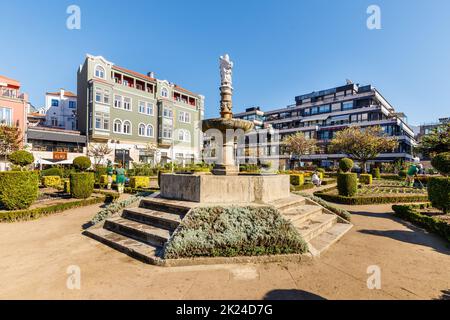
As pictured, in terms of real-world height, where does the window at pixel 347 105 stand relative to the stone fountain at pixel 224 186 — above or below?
above

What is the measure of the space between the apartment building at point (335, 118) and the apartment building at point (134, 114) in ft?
99.7

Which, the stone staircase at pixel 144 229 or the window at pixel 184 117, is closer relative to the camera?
the stone staircase at pixel 144 229

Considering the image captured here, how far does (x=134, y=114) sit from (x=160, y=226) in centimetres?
3331

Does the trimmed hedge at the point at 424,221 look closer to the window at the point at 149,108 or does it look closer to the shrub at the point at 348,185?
the shrub at the point at 348,185

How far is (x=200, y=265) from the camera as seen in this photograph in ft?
16.0

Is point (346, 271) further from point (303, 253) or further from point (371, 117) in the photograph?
point (371, 117)

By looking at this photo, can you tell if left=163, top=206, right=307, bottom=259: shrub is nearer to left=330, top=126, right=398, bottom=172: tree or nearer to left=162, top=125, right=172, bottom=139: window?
left=162, top=125, right=172, bottom=139: window

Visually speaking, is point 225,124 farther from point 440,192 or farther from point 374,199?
point 374,199

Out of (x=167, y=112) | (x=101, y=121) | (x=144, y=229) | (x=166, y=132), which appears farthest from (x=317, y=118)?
(x=144, y=229)

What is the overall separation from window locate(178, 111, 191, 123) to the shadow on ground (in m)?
40.7

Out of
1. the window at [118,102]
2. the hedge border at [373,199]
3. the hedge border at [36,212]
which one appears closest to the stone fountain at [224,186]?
the hedge border at [36,212]

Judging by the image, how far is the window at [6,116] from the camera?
84.6 feet

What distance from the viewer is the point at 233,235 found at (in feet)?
17.1
